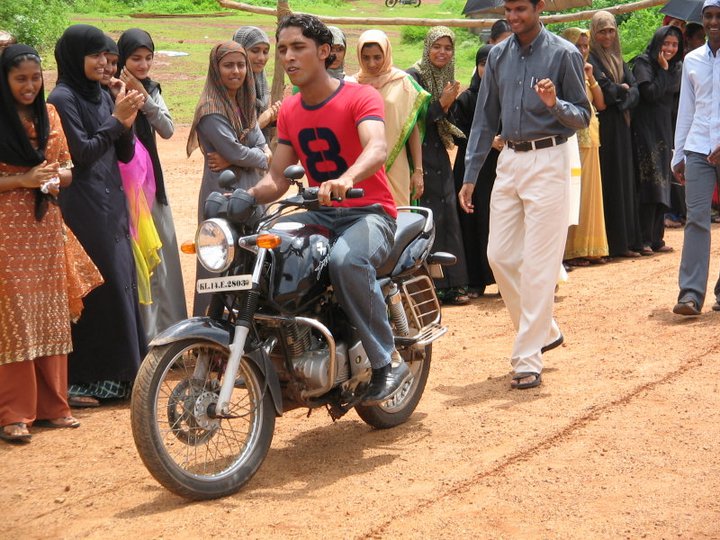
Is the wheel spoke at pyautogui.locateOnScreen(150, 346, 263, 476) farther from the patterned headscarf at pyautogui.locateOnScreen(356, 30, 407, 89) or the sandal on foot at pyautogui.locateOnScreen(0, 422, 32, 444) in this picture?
the patterned headscarf at pyautogui.locateOnScreen(356, 30, 407, 89)

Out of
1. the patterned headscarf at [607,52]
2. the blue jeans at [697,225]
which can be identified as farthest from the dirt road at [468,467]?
the patterned headscarf at [607,52]

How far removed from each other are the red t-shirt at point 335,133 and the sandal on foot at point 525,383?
4.93 ft

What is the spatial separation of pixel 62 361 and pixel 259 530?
2202mm

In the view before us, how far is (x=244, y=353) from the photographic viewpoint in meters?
5.17

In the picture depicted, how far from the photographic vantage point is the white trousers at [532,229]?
22.4 ft

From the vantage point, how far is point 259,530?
4.74 metres

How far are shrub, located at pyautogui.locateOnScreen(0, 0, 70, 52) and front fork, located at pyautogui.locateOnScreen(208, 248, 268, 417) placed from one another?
20.5m

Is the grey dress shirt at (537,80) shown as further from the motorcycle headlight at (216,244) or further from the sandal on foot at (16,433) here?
the sandal on foot at (16,433)

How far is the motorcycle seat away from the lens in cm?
594

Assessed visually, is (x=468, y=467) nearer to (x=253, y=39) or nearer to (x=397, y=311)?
(x=397, y=311)

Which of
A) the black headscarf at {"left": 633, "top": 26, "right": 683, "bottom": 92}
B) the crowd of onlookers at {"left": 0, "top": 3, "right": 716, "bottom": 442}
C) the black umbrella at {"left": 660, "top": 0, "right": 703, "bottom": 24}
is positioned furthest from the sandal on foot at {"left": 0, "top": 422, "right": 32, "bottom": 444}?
the black umbrella at {"left": 660, "top": 0, "right": 703, "bottom": 24}

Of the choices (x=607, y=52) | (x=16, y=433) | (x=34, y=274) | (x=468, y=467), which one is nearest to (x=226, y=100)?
(x=34, y=274)

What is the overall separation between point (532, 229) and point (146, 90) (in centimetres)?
275

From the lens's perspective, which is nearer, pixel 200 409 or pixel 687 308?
pixel 200 409
